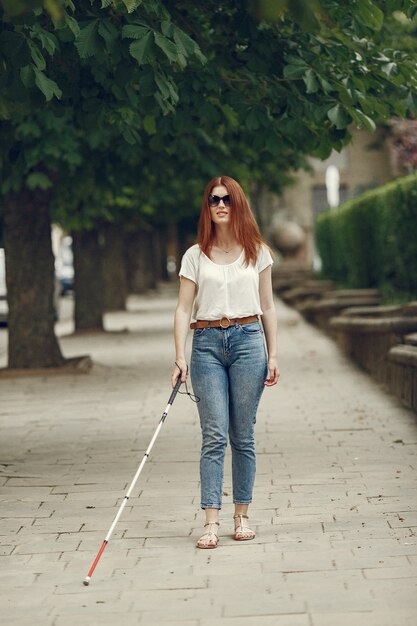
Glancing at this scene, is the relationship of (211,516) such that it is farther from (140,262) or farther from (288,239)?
(288,239)

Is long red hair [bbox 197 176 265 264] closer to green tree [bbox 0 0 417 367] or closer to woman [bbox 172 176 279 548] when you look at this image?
woman [bbox 172 176 279 548]

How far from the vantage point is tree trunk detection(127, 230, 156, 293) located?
40188mm

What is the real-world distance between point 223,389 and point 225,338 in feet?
0.84

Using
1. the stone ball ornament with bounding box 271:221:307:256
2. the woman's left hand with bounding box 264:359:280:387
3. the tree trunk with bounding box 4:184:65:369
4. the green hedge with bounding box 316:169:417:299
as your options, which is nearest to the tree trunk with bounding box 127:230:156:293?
the stone ball ornament with bounding box 271:221:307:256

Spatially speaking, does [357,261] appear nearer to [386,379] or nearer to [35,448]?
[386,379]

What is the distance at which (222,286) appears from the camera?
6.41 metres

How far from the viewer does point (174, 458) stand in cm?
905

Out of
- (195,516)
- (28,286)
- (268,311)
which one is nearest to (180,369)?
(268,311)

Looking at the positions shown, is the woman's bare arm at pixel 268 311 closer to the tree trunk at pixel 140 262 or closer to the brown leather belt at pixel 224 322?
the brown leather belt at pixel 224 322

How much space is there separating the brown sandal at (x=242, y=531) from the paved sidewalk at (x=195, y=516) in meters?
0.06

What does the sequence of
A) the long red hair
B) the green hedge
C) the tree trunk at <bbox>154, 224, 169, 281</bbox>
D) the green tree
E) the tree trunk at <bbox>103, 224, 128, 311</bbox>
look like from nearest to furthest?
the long red hair
the green tree
the green hedge
the tree trunk at <bbox>103, 224, 128, 311</bbox>
the tree trunk at <bbox>154, 224, 169, 281</bbox>

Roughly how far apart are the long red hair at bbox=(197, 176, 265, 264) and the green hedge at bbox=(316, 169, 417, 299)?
333 inches

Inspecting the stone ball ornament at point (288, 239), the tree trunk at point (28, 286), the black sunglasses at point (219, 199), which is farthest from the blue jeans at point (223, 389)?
the stone ball ornament at point (288, 239)

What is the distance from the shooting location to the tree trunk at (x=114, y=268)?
30.4m
